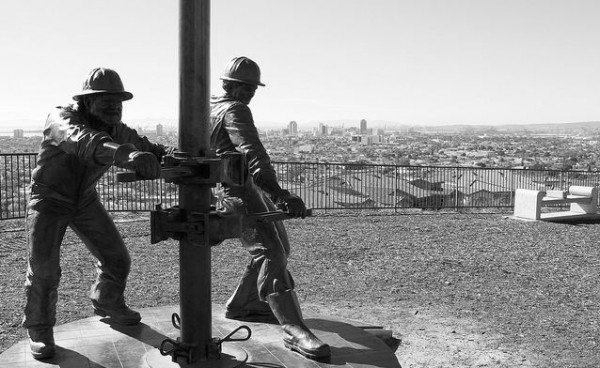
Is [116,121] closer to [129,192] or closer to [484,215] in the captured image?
[129,192]

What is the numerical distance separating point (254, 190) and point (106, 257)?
119 cm

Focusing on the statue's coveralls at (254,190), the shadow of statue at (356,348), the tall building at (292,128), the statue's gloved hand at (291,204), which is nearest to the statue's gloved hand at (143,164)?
the statue's gloved hand at (291,204)

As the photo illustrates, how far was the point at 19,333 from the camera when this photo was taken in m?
7.10

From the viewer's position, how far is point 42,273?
429 cm

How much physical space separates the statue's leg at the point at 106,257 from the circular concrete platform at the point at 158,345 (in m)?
0.12

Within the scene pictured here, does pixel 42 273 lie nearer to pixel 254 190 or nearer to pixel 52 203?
pixel 52 203

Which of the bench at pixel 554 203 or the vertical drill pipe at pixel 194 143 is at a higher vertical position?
the vertical drill pipe at pixel 194 143

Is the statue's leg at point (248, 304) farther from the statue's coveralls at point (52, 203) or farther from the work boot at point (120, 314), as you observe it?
the statue's coveralls at point (52, 203)

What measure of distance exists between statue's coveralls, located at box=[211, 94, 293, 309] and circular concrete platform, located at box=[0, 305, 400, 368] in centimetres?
42

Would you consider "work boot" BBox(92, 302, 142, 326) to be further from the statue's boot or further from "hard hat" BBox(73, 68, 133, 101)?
"hard hat" BBox(73, 68, 133, 101)

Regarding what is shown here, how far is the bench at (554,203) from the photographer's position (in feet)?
52.7

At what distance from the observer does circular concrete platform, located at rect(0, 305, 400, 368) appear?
4.30 metres

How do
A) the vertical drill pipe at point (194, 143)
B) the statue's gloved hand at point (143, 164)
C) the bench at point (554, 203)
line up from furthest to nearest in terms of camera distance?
the bench at point (554, 203)
the vertical drill pipe at point (194, 143)
the statue's gloved hand at point (143, 164)

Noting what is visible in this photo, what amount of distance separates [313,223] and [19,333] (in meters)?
8.66
